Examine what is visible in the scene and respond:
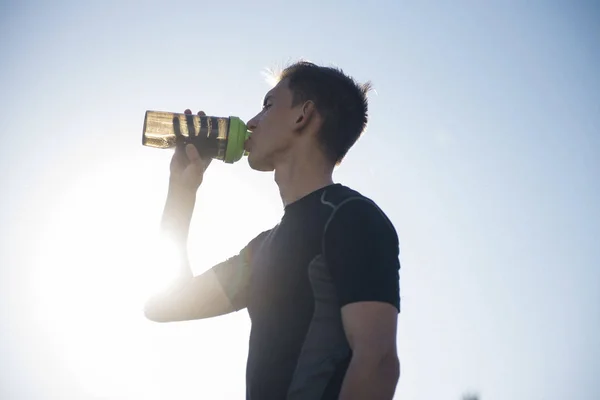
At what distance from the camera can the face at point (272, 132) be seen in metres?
3.18

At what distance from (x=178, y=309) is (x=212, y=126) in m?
1.16

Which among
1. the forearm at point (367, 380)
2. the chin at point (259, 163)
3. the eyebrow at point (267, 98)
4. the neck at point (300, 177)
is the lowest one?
the forearm at point (367, 380)

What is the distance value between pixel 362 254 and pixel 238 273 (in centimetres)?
101

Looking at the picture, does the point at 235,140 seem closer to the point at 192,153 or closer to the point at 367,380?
the point at 192,153

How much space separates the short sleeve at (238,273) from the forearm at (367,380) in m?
0.95

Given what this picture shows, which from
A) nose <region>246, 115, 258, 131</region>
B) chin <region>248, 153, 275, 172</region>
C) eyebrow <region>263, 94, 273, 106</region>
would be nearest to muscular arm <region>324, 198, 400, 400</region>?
chin <region>248, 153, 275, 172</region>

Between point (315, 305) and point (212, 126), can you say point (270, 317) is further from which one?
point (212, 126)

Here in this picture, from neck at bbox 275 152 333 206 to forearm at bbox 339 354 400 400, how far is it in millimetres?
1087

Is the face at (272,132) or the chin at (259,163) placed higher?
the face at (272,132)

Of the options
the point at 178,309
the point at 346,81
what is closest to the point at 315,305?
the point at 178,309

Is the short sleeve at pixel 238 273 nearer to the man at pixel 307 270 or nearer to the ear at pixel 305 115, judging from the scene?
the man at pixel 307 270

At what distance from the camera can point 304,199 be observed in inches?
107

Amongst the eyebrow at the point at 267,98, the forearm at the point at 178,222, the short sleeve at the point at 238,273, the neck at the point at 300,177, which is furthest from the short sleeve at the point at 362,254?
the eyebrow at the point at 267,98

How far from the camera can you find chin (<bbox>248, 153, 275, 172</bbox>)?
10.6 feet
